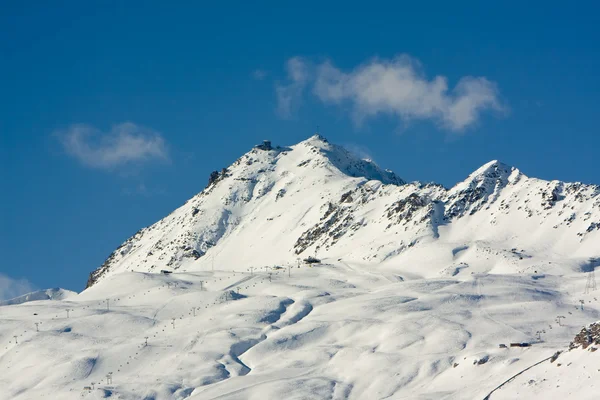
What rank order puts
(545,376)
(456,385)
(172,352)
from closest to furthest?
(545,376)
(456,385)
(172,352)

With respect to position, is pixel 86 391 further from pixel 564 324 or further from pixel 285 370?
pixel 564 324

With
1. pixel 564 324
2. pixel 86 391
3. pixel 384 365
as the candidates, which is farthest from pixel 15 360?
pixel 564 324

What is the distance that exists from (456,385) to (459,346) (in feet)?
74.4

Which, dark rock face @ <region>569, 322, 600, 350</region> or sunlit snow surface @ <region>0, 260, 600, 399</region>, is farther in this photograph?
sunlit snow surface @ <region>0, 260, 600, 399</region>

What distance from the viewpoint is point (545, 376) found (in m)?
139

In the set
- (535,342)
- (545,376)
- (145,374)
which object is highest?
(145,374)

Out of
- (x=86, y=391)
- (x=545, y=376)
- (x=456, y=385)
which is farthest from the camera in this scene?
(x=86, y=391)

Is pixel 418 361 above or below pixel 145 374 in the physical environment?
below

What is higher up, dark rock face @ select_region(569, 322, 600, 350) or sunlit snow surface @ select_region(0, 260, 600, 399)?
sunlit snow surface @ select_region(0, 260, 600, 399)

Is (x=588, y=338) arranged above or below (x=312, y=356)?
below

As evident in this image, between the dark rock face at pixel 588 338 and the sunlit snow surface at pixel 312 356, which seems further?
the sunlit snow surface at pixel 312 356

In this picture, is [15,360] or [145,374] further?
[15,360]

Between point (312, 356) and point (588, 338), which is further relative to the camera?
point (312, 356)

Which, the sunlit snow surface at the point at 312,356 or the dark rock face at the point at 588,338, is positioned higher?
the sunlit snow surface at the point at 312,356
